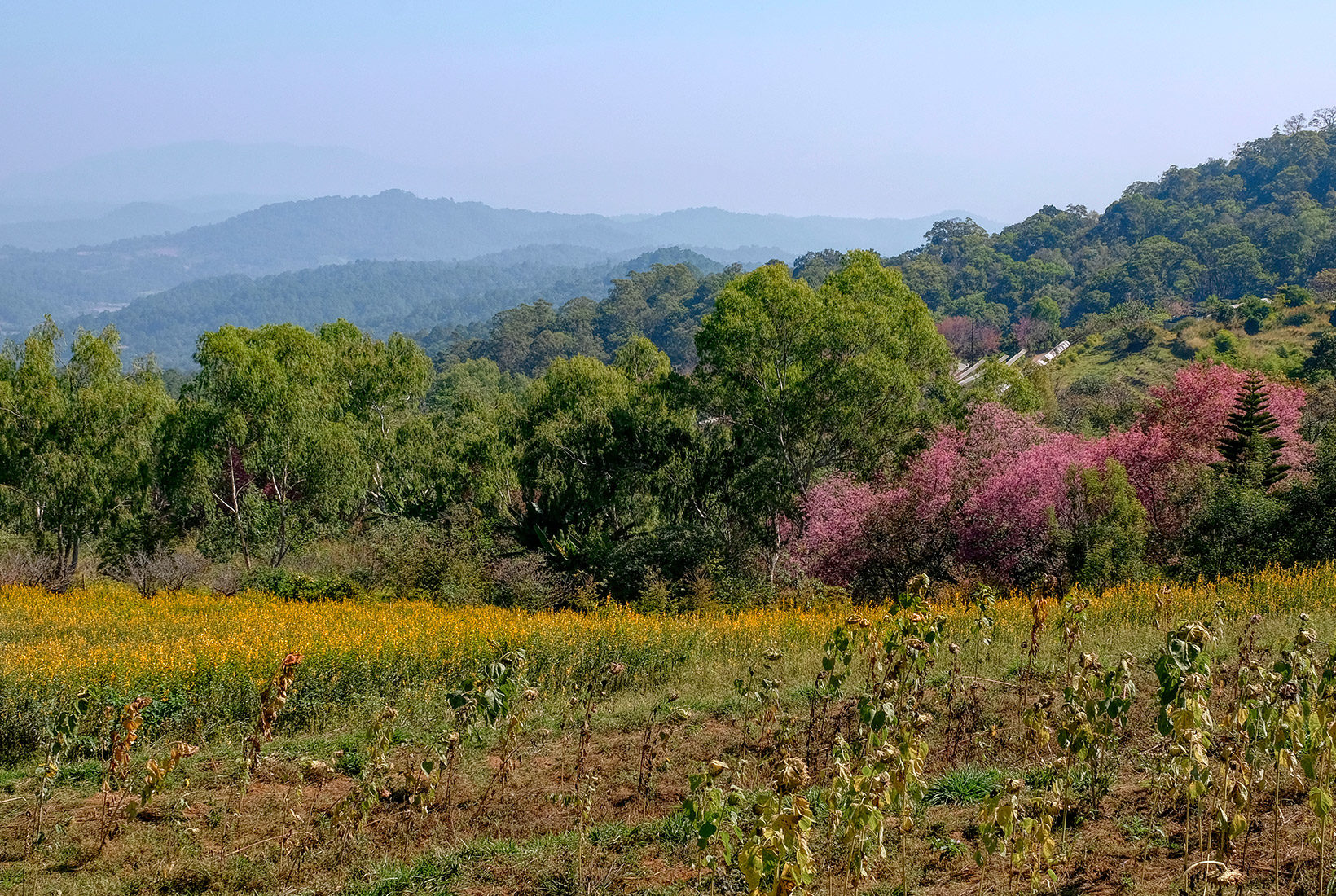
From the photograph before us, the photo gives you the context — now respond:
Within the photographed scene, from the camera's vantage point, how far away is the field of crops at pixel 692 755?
4.03m

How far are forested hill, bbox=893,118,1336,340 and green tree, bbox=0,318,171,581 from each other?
6356 centimetres

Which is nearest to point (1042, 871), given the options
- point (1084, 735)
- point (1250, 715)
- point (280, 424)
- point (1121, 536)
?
point (1084, 735)

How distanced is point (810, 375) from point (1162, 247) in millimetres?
73363

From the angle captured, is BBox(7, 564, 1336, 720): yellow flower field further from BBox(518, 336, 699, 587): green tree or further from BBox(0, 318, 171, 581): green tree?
BBox(0, 318, 171, 581): green tree

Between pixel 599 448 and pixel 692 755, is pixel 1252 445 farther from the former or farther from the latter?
pixel 599 448

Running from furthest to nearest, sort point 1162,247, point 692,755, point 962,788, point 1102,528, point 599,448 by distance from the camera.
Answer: point 1162,247, point 599,448, point 1102,528, point 692,755, point 962,788

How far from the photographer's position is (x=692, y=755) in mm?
7074

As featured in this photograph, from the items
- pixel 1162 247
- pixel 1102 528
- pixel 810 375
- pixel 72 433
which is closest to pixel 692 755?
pixel 1102 528

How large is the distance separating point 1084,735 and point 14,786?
751cm

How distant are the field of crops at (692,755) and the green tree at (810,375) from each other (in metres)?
8.69

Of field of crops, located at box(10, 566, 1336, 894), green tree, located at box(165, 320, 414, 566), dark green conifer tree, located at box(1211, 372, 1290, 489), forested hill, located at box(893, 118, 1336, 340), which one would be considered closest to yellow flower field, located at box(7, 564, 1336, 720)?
field of crops, located at box(10, 566, 1336, 894)

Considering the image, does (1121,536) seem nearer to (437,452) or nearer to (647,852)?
(647,852)

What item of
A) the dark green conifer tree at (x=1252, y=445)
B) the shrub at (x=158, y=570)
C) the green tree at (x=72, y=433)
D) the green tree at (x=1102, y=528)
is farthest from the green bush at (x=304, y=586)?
the dark green conifer tree at (x=1252, y=445)

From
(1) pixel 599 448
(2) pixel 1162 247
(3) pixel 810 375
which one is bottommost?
(1) pixel 599 448
